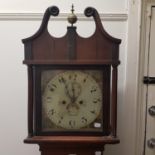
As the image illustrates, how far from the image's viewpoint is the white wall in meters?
1.44

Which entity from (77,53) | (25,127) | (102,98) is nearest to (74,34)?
(77,53)

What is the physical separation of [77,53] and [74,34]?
85 mm

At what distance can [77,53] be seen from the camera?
115 centimetres

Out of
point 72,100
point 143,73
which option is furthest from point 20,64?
point 143,73

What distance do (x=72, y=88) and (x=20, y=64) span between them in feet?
1.46

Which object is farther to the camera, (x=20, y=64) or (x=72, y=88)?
(x=20, y=64)

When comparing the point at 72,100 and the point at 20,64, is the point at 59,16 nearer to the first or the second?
the point at 20,64

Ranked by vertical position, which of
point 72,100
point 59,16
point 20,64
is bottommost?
point 72,100

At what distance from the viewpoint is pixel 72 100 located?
1.18 metres

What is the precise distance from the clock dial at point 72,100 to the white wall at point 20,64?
338 millimetres

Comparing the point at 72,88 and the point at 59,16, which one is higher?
the point at 59,16

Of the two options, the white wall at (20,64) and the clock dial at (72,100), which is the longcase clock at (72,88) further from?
the white wall at (20,64)

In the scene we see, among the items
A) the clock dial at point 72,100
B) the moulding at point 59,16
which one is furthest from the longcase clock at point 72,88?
the moulding at point 59,16

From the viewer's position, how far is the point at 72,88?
1.17 metres
